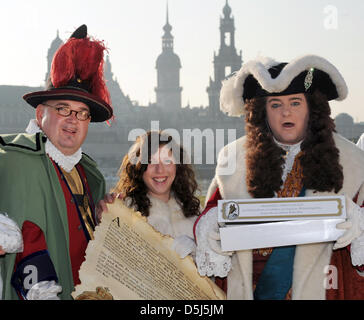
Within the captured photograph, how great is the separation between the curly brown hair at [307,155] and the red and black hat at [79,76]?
100 centimetres

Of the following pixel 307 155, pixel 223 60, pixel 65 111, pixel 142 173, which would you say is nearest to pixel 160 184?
pixel 142 173

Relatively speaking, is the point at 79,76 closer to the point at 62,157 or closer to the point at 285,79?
the point at 62,157

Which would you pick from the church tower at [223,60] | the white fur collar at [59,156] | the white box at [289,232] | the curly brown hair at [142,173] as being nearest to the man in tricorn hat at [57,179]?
the white fur collar at [59,156]

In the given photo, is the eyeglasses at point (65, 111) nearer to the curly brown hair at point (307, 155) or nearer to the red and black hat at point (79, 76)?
the red and black hat at point (79, 76)

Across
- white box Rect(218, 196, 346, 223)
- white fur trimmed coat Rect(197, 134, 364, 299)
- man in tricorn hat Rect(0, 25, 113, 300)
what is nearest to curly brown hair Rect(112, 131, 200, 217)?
man in tricorn hat Rect(0, 25, 113, 300)

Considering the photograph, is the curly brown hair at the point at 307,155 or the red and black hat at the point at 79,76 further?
the red and black hat at the point at 79,76

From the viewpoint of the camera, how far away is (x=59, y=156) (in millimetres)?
3521

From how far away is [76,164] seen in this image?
379cm

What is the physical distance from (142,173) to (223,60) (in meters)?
68.7

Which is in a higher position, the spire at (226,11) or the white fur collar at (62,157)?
the spire at (226,11)

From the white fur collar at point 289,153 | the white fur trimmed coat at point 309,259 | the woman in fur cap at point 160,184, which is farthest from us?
the woman in fur cap at point 160,184

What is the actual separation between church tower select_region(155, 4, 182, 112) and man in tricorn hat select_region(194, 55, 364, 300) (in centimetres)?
7316

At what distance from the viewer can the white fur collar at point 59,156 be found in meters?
3.49
